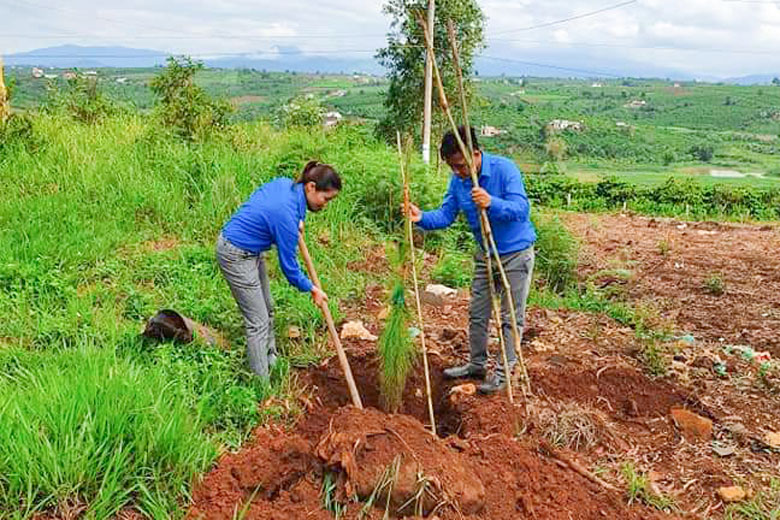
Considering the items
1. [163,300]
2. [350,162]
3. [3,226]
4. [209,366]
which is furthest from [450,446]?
[350,162]

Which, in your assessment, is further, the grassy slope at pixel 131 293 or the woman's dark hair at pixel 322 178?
the woman's dark hair at pixel 322 178

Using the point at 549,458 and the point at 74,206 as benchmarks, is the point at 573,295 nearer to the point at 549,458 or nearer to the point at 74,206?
the point at 549,458

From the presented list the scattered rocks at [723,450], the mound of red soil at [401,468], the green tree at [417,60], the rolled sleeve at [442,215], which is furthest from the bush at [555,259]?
the green tree at [417,60]

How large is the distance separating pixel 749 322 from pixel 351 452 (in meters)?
4.58

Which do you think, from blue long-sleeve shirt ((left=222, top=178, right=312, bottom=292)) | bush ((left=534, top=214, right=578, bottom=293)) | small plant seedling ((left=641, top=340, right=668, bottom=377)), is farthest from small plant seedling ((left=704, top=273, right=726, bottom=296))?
blue long-sleeve shirt ((left=222, top=178, right=312, bottom=292))

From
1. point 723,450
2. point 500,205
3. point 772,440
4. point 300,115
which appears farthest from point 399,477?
point 300,115

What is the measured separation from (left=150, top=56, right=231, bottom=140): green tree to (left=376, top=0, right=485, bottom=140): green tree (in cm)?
1085

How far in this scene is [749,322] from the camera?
585 cm

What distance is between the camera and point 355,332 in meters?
4.73

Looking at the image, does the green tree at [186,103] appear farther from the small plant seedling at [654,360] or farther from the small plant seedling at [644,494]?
the small plant seedling at [644,494]

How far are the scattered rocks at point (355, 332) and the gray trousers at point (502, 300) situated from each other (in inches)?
34.9

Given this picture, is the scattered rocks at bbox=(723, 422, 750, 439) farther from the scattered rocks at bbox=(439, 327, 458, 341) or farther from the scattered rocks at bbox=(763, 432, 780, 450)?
the scattered rocks at bbox=(439, 327, 458, 341)

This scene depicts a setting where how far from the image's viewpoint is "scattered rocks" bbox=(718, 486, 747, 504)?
3.04m

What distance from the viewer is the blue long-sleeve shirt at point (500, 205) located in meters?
3.50
